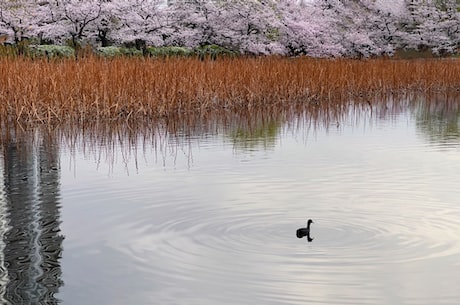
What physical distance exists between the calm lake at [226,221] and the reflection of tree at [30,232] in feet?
0.06

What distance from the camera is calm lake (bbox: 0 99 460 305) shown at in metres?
4.54

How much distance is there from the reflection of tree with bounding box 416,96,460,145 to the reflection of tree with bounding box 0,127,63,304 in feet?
20.2

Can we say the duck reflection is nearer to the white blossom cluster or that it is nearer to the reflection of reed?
the reflection of reed

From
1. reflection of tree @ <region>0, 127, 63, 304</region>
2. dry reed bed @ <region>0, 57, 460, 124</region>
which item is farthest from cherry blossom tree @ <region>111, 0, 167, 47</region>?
reflection of tree @ <region>0, 127, 63, 304</region>

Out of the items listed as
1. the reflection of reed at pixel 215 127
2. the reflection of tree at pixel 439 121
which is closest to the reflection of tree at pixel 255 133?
the reflection of reed at pixel 215 127

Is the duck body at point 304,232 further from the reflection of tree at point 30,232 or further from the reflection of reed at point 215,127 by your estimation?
the reflection of reed at point 215,127

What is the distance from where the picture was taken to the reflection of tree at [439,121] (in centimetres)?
1235

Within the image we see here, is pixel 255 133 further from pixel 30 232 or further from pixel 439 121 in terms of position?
pixel 30 232

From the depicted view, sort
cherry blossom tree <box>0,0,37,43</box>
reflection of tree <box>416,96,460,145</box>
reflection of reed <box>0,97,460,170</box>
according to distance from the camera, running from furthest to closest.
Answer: cherry blossom tree <box>0,0,37,43</box> < reflection of tree <box>416,96,460,145</box> < reflection of reed <box>0,97,460,170</box>

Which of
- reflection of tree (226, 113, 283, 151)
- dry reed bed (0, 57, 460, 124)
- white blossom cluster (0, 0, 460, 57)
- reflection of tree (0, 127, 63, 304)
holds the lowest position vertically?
reflection of tree (0, 127, 63, 304)

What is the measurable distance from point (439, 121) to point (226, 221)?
10.3 metres

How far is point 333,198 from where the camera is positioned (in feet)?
23.2

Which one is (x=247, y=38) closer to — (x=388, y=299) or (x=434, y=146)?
(x=434, y=146)

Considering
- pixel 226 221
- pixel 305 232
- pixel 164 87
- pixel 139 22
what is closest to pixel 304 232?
pixel 305 232
